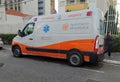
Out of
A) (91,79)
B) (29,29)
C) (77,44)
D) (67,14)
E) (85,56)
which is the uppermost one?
(67,14)

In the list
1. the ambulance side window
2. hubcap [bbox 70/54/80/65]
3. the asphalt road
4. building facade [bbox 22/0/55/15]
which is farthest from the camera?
building facade [bbox 22/0/55/15]

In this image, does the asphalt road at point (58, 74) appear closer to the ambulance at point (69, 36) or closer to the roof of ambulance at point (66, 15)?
the ambulance at point (69, 36)

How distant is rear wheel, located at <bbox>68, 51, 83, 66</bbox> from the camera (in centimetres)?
830

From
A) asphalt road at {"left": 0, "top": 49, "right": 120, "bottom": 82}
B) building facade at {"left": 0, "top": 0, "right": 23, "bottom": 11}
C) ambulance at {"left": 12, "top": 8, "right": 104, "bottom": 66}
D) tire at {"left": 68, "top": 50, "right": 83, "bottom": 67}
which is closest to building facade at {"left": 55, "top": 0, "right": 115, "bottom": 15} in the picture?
ambulance at {"left": 12, "top": 8, "right": 104, "bottom": 66}

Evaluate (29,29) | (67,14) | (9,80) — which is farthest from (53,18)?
(9,80)

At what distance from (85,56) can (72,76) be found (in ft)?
5.53

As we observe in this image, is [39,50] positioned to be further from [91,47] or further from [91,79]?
[91,79]

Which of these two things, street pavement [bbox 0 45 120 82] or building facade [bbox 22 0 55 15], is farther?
building facade [bbox 22 0 55 15]

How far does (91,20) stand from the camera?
7.95 meters

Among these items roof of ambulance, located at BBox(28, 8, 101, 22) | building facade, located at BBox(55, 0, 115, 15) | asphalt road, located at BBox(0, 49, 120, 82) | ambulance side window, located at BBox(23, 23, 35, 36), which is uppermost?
building facade, located at BBox(55, 0, 115, 15)

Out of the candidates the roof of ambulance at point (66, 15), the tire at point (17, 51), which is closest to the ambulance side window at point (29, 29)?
the roof of ambulance at point (66, 15)

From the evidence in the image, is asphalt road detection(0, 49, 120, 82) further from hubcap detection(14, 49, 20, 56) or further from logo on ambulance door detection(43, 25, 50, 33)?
hubcap detection(14, 49, 20, 56)

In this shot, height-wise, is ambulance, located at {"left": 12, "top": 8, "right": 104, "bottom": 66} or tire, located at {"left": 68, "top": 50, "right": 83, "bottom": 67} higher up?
ambulance, located at {"left": 12, "top": 8, "right": 104, "bottom": 66}

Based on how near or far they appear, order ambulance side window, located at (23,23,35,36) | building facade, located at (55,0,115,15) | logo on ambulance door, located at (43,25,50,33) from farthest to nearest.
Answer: building facade, located at (55,0,115,15)
ambulance side window, located at (23,23,35,36)
logo on ambulance door, located at (43,25,50,33)
